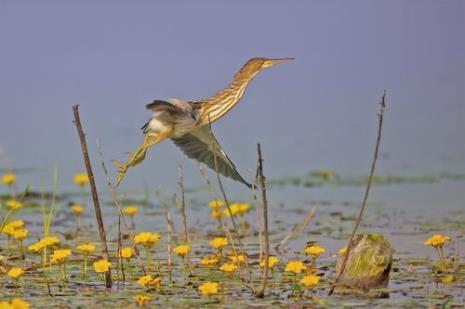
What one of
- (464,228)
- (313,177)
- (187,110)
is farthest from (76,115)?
(313,177)

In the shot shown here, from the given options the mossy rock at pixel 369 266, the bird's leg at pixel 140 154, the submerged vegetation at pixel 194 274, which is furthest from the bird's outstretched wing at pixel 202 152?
the mossy rock at pixel 369 266

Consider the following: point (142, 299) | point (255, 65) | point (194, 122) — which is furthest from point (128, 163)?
point (142, 299)

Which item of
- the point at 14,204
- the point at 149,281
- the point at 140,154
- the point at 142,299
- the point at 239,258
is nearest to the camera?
the point at 142,299

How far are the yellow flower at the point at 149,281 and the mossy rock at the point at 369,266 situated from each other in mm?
971

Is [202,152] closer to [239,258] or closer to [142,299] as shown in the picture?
[239,258]

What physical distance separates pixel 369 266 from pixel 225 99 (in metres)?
1.69

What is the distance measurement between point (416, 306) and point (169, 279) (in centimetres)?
147

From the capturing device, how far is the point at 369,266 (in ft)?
20.2

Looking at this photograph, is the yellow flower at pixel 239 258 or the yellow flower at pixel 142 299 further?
the yellow flower at pixel 239 258

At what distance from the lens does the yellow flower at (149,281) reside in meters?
5.95

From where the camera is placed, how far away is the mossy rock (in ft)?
20.2

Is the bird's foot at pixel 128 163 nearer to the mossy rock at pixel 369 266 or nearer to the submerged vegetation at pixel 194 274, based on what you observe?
the submerged vegetation at pixel 194 274

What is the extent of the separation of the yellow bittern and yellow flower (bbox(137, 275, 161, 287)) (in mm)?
743

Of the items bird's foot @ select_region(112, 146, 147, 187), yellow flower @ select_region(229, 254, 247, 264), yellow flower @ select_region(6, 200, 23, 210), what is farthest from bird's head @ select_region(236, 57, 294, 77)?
yellow flower @ select_region(6, 200, 23, 210)
